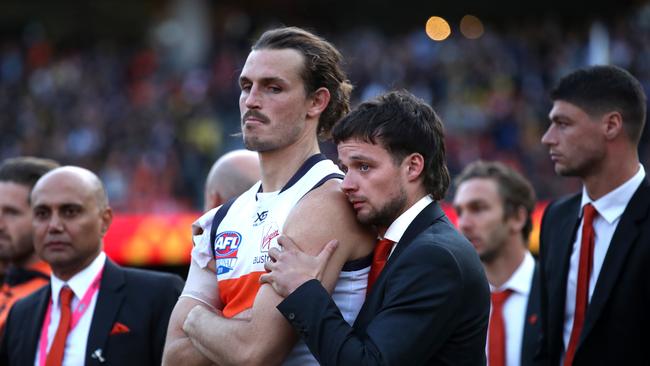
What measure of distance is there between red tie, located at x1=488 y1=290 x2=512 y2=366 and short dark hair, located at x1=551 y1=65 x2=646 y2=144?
1.52m

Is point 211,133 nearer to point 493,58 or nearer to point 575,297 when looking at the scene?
point 493,58

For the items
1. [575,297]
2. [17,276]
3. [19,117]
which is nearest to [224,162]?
[17,276]

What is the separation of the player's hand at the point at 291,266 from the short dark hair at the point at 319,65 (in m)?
0.69

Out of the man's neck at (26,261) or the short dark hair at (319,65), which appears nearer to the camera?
the short dark hair at (319,65)

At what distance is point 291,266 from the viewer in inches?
149

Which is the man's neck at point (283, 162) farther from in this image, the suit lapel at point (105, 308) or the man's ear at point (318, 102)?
the suit lapel at point (105, 308)

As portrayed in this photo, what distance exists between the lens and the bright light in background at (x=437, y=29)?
71.5ft

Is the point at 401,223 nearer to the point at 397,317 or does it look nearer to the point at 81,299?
the point at 397,317

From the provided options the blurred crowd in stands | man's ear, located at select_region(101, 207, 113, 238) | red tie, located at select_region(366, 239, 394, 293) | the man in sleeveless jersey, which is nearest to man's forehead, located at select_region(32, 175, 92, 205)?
man's ear, located at select_region(101, 207, 113, 238)

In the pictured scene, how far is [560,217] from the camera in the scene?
543cm

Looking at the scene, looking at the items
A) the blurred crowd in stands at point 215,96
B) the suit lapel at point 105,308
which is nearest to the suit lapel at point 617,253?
the suit lapel at point 105,308

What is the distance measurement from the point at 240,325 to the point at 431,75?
14889 mm

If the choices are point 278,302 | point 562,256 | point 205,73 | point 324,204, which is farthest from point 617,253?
point 205,73

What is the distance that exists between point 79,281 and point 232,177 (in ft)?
3.26
